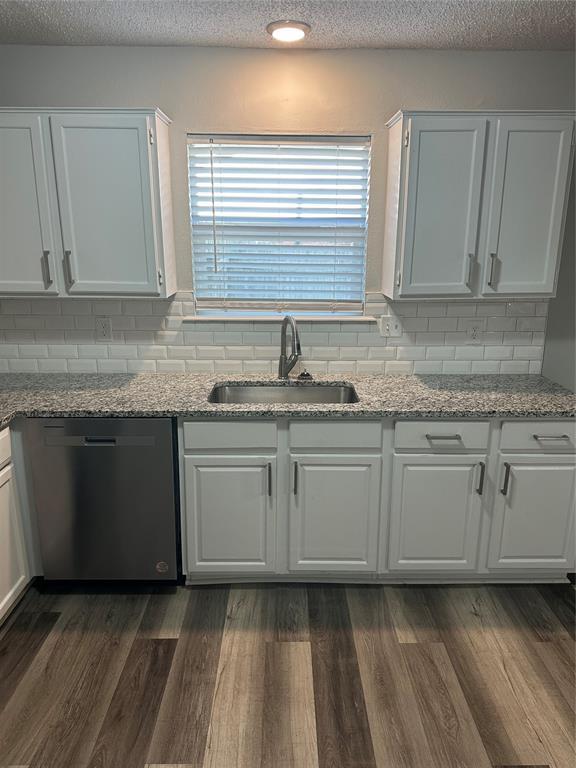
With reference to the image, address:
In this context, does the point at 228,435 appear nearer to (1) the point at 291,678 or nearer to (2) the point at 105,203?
(1) the point at 291,678

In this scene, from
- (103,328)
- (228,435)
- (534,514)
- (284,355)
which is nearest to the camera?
(228,435)

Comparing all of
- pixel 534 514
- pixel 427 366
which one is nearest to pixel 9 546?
pixel 427 366

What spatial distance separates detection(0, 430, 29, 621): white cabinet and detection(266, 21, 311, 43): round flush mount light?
2.04m

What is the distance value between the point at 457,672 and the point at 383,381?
1.33 metres

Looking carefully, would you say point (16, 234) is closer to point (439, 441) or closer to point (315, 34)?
point (315, 34)

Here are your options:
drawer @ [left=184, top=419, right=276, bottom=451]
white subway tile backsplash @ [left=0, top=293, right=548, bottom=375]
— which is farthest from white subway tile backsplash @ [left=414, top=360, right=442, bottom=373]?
drawer @ [left=184, top=419, right=276, bottom=451]

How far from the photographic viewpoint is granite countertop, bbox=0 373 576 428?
2.18 m

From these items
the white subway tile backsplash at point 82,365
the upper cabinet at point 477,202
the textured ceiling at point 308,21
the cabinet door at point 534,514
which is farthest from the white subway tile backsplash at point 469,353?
the white subway tile backsplash at point 82,365

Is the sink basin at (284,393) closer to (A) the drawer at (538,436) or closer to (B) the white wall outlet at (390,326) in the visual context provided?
(B) the white wall outlet at (390,326)

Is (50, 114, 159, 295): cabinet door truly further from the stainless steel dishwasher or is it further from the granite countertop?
the stainless steel dishwasher

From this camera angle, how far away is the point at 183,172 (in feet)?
8.45

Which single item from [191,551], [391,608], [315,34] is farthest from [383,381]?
[315,34]

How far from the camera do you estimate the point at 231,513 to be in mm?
2314

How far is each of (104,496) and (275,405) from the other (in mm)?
859
